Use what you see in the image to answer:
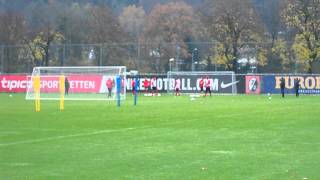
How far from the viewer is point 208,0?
284 ft

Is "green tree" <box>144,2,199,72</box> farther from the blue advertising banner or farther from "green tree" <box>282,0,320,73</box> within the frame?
the blue advertising banner

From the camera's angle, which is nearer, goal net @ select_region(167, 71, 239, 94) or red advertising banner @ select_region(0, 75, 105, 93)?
red advertising banner @ select_region(0, 75, 105, 93)

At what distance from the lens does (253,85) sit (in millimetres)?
64062

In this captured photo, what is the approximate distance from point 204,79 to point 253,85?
4.69 metres

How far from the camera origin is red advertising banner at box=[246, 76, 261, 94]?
63.7 metres

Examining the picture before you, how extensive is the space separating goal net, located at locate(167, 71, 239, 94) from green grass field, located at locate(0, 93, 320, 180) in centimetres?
3885

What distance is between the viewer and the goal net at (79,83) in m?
41.2

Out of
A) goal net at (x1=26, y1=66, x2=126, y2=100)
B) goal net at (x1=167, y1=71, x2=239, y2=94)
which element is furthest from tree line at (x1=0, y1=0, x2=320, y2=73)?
goal net at (x1=26, y1=66, x2=126, y2=100)

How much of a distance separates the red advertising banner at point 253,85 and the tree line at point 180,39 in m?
9.86

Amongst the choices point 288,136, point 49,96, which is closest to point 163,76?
point 49,96

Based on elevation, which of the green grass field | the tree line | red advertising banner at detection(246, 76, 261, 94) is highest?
the tree line

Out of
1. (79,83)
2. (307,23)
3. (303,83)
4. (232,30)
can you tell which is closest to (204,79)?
(303,83)

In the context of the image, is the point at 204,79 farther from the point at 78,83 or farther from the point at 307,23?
the point at 78,83

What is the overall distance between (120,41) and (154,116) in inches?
2585
